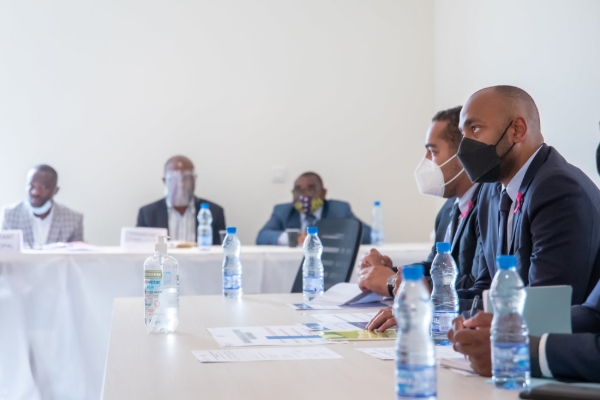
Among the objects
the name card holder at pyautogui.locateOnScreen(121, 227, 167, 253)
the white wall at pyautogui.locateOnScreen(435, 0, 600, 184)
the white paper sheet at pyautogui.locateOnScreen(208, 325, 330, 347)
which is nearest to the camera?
the white paper sheet at pyautogui.locateOnScreen(208, 325, 330, 347)

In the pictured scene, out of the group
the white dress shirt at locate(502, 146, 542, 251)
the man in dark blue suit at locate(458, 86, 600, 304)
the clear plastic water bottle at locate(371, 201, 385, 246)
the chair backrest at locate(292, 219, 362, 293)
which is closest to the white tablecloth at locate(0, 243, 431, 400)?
the chair backrest at locate(292, 219, 362, 293)

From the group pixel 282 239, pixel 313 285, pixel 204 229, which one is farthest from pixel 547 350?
pixel 282 239

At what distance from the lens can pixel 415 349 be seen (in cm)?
109

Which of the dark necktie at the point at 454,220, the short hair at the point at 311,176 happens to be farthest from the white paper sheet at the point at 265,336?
the short hair at the point at 311,176

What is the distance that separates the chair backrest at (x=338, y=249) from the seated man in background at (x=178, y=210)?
2.34 metres

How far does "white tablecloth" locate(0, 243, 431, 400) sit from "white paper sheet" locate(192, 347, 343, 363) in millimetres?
2454

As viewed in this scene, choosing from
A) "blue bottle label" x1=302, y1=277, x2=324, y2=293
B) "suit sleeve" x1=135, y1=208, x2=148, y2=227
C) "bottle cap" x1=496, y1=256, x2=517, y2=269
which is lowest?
"blue bottle label" x1=302, y1=277, x2=324, y2=293

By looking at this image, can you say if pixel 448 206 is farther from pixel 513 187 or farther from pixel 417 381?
pixel 417 381

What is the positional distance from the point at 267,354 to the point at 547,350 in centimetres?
62

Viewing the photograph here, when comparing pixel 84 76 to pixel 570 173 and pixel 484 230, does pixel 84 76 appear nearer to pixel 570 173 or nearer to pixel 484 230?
pixel 484 230

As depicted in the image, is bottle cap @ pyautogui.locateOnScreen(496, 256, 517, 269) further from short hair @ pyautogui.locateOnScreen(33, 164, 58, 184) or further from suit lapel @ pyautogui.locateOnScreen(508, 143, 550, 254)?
short hair @ pyautogui.locateOnScreen(33, 164, 58, 184)

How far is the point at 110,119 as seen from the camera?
20.1 feet

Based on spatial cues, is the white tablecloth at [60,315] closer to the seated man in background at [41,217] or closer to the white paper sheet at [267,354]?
the seated man in background at [41,217]

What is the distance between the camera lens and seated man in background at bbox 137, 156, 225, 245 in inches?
225
